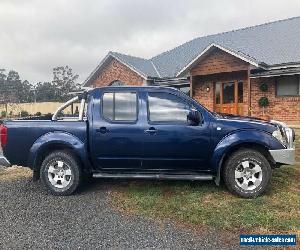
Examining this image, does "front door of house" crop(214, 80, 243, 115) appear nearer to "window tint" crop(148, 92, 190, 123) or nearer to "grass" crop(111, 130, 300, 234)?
"grass" crop(111, 130, 300, 234)

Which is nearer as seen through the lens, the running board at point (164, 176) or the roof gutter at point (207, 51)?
the running board at point (164, 176)

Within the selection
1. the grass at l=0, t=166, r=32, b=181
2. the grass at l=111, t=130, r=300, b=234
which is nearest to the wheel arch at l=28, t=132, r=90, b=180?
the grass at l=111, t=130, r=300, b=234

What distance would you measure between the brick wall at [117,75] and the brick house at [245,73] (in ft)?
0.24

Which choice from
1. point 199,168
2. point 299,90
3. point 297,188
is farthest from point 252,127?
point 299,90

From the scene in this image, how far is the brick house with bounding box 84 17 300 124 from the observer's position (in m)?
16.8

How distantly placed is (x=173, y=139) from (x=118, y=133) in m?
0.97

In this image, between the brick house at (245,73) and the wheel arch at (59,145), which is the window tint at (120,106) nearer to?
the wheel arch at (59,145)

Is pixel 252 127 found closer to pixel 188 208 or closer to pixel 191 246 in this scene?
pixel 188 208

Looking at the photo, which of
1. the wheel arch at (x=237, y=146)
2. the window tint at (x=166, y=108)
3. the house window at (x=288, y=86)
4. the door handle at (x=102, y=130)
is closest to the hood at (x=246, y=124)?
the wheel arch at (x=237, y=146)

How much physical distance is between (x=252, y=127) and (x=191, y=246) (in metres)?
2.52

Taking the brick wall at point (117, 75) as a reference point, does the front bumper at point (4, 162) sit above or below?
below

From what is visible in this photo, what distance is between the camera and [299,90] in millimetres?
16609

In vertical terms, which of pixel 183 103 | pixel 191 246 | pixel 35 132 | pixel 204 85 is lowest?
pixel 191 246

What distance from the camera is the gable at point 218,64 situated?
56.7 ft
